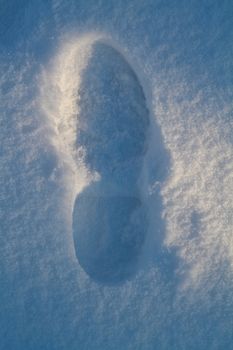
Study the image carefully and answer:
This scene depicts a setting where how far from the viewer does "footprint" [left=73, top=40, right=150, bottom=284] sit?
1.62 metres

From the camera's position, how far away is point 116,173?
166cm

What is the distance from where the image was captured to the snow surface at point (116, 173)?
1.62 meters

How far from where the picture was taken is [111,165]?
1649 millimetres

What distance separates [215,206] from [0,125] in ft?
3.11

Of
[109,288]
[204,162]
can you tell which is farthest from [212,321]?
[204,162]

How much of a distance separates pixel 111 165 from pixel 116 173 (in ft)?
0.13

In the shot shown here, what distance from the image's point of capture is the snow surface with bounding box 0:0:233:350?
5.32 ft

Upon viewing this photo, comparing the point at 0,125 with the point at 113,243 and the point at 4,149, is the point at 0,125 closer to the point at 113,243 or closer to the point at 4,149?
the point at 4,149

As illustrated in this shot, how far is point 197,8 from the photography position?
1.60 meters

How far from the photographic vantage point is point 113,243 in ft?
5.44

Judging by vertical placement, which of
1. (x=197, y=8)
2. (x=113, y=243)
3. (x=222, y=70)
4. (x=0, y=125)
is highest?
(x=0, y=125)

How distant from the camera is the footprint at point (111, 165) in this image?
1.62 m

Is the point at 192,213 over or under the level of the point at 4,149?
under

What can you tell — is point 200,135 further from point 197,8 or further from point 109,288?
point 109,288
